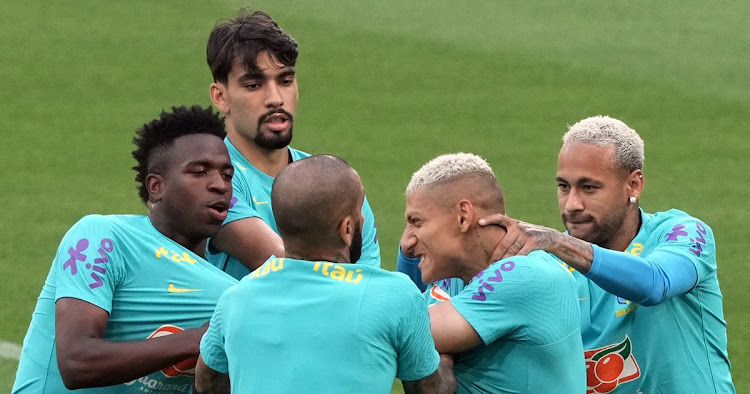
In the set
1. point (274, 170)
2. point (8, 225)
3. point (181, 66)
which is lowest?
point (8, 225)

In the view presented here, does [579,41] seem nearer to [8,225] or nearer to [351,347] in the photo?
[8,225]

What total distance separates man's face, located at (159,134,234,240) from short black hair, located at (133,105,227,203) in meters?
0.06

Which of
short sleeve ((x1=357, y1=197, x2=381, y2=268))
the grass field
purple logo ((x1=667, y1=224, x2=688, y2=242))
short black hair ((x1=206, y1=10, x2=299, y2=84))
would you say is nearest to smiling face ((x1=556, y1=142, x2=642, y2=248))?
purple logo ((x1=667, y1=224, x2=688, y2=242))

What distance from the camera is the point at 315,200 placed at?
413 cm

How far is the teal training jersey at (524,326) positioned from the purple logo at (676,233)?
42.3 inches

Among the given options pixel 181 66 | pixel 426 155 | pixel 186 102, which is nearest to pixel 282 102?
pixel 426 155

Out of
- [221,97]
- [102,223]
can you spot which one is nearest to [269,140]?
[221,97]

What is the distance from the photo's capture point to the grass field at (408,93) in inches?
454

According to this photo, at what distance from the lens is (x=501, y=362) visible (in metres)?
4.45

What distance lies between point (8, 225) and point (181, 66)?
14.8ft

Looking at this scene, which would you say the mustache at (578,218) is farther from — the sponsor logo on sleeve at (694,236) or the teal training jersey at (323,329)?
the teal training jersey at (323,329)

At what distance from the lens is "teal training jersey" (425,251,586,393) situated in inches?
173

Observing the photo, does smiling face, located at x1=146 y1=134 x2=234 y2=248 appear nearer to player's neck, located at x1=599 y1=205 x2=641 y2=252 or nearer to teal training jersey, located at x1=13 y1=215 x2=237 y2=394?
teal training jersey, located at x1=13 y1=215 x2=237 y2=394

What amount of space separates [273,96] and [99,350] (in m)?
1.61
